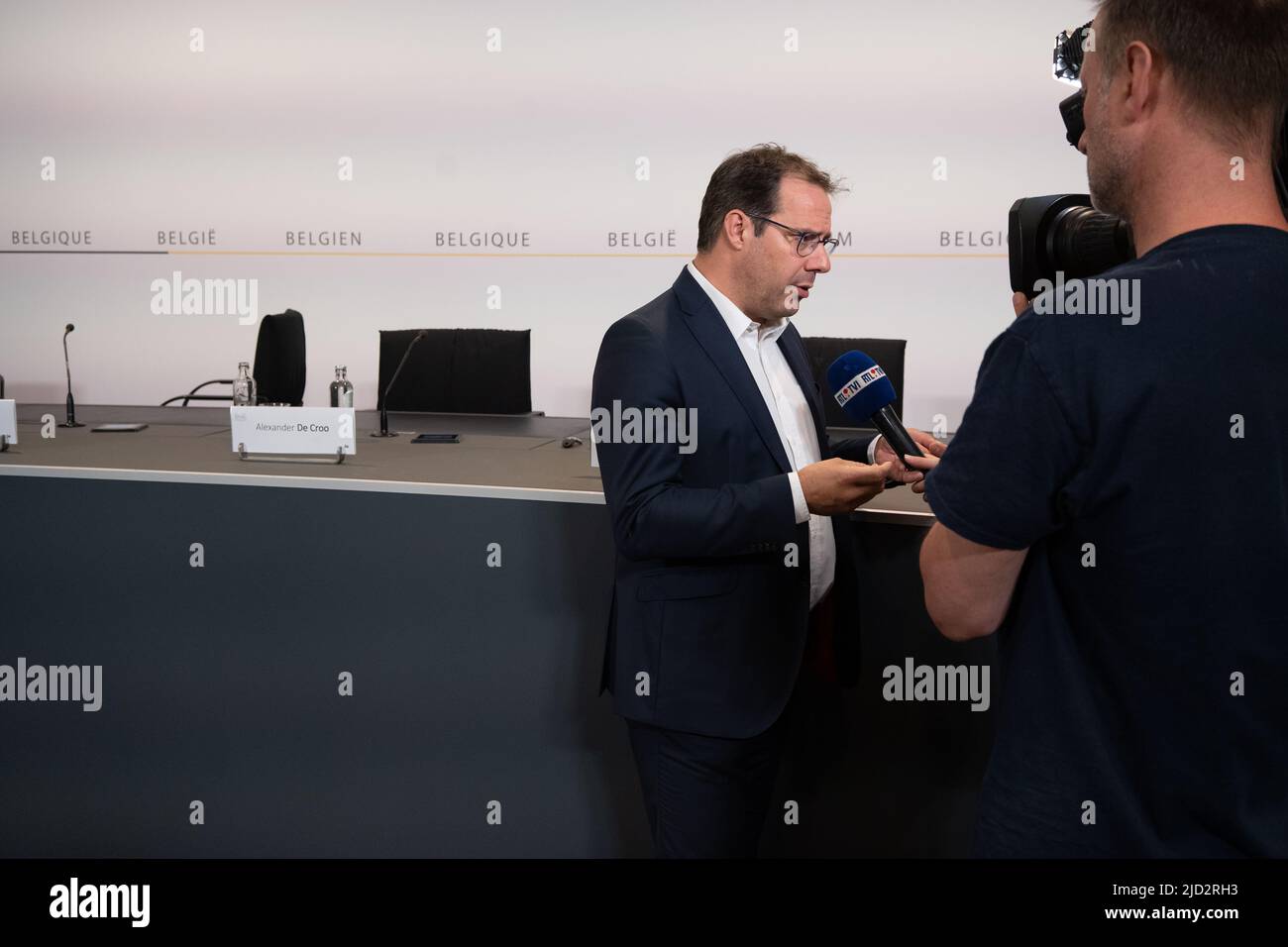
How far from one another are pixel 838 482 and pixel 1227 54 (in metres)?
0.73

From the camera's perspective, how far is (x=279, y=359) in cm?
356

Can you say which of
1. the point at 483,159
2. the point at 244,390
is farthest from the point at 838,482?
the point at 483,159

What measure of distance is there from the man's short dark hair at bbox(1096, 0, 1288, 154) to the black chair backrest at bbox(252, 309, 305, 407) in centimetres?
312

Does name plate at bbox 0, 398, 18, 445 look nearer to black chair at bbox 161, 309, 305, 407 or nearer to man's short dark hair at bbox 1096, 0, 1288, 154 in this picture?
black chair at bbox 161, 309, 305, 407

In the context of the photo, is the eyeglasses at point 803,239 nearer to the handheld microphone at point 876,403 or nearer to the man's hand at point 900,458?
the handheld microphone at point 876,403

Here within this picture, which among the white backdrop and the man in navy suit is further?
the white backdrop

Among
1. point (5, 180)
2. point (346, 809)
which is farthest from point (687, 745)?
point (5, 180)

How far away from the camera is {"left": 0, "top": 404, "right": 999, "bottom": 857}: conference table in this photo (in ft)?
6.59
